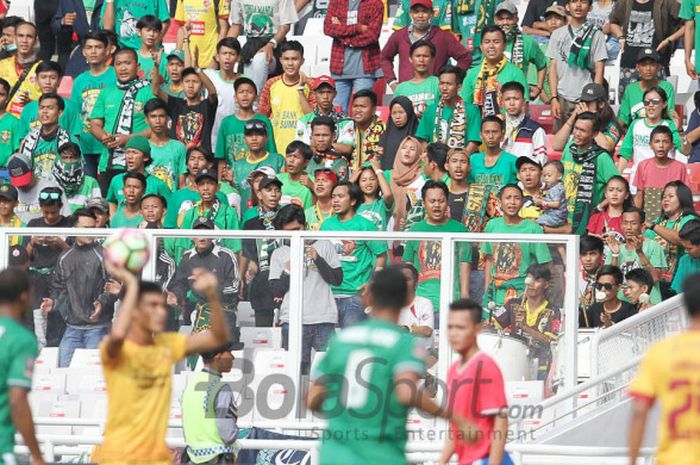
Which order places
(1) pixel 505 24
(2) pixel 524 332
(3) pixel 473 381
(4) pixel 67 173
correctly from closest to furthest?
(3) pixel 473 381 → (2) pixel 524 332 → (4) pixel 67 173 → (1) pixel 505 24

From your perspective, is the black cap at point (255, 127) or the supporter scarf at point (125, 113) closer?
the black cap at point (255, 127)

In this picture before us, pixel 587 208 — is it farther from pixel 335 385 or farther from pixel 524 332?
pixel 335 385

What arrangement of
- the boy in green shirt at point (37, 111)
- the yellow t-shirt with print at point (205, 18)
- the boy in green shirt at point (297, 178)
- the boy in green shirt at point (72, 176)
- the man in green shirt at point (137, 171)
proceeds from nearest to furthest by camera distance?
the boy in green shirt at point (297, 178), the man in green shirt at point (137, 171), the boy in green shirt at point (72, 176), the boy in green shirt at point (37, 111), the yellow t-shirt with print at point (205, 18)

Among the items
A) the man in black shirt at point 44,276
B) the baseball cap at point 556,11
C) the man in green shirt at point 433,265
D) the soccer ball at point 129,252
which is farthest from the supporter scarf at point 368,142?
the soccer ball at point 129,252

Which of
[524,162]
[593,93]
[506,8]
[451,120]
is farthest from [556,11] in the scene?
[524,162]

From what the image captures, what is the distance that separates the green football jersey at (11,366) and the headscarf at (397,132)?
851 cm

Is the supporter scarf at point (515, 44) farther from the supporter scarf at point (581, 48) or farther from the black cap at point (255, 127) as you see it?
the black cap at point (255, 127)

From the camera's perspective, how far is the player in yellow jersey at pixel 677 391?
8570 millimetres

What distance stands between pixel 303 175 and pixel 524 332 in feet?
11.2

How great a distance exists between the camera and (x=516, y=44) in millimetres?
19406

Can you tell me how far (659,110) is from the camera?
1783 centimetres

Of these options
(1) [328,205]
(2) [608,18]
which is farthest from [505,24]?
(1) [328,205]

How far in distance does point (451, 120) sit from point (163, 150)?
3056 mm

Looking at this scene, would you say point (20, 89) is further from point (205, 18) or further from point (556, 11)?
point (556, 11)
